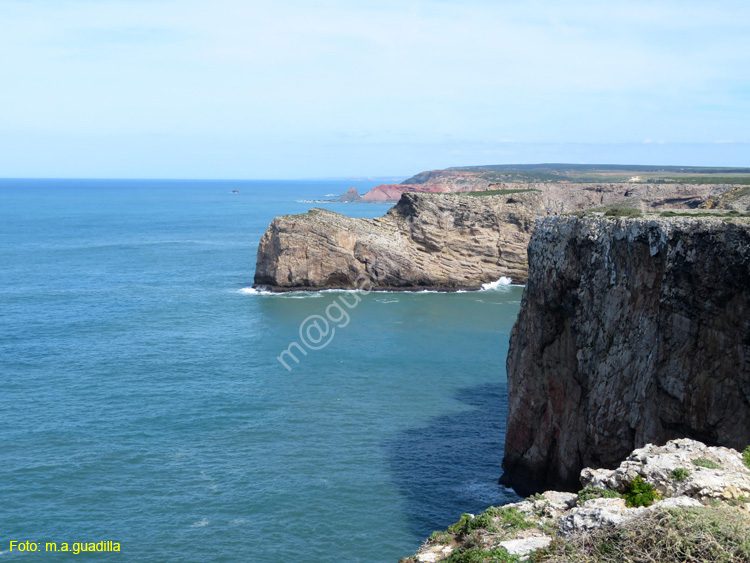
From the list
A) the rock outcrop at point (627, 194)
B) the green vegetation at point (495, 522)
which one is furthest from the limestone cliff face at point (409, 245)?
the green vegetation at point (495, 522)

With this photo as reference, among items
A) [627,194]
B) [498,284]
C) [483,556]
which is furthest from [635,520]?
[627,194]

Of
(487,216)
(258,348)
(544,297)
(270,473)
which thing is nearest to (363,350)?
(258,348)

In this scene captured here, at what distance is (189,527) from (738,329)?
24.9m

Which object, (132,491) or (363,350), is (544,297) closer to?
(132,491)

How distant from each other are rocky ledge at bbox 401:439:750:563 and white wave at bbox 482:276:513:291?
7679 centimetres

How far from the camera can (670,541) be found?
13.5 metres

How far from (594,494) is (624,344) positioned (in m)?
11.5

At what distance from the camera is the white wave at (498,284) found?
96.5m

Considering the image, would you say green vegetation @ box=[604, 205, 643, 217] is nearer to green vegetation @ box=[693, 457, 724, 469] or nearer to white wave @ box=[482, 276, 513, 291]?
green vegetation @ box=[693, 457, 724, 469]

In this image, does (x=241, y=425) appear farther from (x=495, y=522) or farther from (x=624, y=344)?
(x=495, y=522)

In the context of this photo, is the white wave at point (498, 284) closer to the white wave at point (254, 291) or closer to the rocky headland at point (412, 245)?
the rocky headland at point (412, 245)

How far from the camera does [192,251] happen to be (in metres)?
128

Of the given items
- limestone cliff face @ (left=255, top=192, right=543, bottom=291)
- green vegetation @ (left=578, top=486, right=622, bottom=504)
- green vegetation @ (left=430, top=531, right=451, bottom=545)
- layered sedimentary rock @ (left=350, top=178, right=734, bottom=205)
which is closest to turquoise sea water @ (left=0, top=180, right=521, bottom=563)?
limestone cliff face @ (left=255, top=192, right=543, bottom=291)

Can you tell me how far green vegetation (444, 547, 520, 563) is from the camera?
1570 cm
